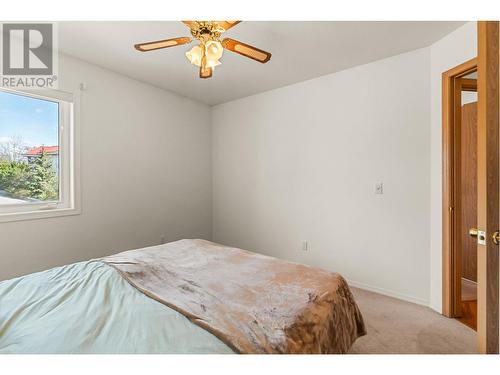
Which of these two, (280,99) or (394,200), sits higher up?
(280,99)

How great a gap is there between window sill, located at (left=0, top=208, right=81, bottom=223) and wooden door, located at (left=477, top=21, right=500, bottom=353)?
3.11 meters

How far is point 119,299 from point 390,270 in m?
2.49

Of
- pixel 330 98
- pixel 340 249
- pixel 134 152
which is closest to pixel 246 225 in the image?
pixel 340 249

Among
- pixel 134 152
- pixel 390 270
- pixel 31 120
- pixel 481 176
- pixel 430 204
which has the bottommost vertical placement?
pixel 390 270

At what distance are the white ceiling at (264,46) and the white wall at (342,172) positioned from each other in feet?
0.86

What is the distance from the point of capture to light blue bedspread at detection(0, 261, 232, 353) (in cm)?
91

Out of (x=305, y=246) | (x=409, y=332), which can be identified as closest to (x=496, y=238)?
(x=409, y=332)

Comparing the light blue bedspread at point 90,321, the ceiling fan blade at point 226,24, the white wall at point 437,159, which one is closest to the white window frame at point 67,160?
the light blue bedspread at point 90,321

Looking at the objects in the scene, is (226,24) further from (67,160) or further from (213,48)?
(67,160)

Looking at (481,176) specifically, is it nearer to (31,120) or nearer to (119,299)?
(119,299)

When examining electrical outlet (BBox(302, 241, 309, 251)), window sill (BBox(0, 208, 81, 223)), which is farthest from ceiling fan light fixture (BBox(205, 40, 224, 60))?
electrical outlet (BBox(302, 241, 309, 251))

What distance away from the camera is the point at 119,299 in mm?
1242

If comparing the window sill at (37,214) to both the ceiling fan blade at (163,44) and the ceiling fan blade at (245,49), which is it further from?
the ceiling fan blade at (245,49)

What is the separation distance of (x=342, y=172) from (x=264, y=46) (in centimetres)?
154
